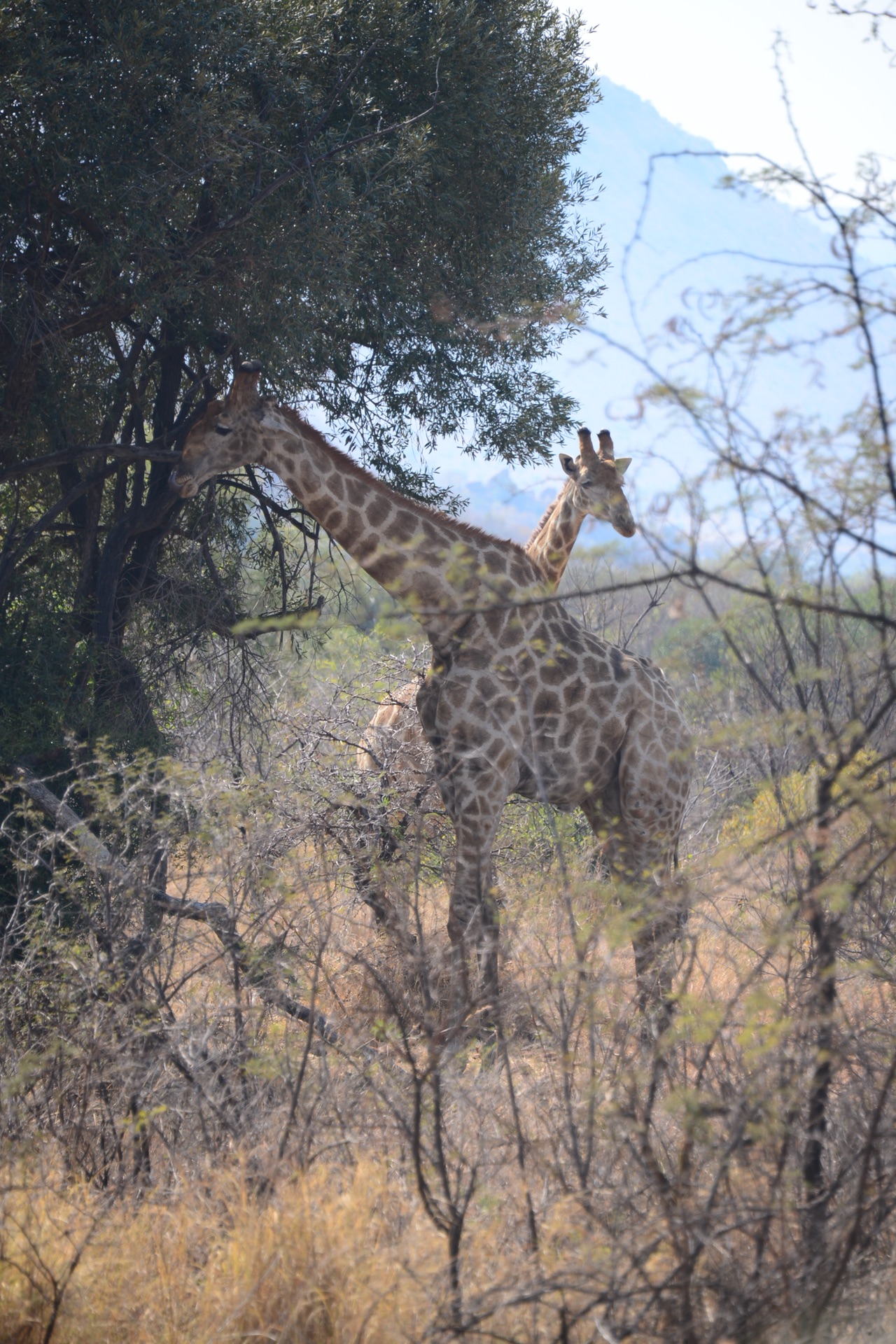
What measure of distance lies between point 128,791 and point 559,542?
4.87 metres

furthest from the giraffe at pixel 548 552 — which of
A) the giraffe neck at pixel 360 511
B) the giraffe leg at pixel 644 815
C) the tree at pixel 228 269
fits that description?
the giraffe leg at pixel 644 815

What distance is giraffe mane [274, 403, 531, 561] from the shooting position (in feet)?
23.3

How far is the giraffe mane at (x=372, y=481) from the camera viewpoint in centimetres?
711

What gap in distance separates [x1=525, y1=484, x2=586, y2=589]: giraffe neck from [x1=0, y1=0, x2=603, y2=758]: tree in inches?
45.7

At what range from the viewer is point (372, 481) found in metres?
7.16

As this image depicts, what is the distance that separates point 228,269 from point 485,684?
11.2 ft

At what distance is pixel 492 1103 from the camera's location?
16.0 ft

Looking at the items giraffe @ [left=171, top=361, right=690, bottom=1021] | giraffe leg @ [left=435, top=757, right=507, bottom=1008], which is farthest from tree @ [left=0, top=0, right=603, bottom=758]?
giraffe leg @ [left=435, top=757, right=507, bottom=1008]

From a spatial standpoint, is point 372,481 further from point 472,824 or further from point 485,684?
point 472,824

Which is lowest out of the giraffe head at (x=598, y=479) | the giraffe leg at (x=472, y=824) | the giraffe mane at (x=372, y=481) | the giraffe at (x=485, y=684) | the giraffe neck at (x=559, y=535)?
the giraffe leg at (x=472, y=824)

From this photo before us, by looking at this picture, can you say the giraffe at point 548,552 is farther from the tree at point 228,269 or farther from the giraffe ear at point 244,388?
the giraffe ear at point 244,388

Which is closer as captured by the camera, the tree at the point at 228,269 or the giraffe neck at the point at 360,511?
the giraffe neck at the point at 360,511

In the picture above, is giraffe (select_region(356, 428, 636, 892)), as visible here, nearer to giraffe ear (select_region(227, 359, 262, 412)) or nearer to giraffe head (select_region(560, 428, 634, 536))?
giraffe head (select_region(560, 428, 634, 536))

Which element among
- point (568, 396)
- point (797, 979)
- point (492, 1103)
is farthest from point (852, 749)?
point (568, 396)
